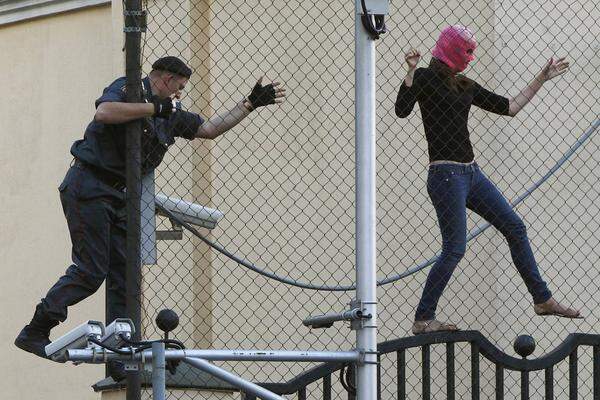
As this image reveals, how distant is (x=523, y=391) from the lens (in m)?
8.01

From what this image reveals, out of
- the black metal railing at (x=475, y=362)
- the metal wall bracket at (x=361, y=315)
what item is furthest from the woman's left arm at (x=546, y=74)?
the metal wall bracket at (x=361, y=315)

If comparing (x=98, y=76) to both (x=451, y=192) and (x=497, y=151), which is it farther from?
(x=451, y=192)

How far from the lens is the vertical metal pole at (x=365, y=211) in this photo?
6.36 m

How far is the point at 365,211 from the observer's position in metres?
6.46

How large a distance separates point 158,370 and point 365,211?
1184 millimetres

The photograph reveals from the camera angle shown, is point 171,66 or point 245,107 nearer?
point 171,66

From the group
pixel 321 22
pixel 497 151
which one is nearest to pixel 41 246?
pixel 321 22

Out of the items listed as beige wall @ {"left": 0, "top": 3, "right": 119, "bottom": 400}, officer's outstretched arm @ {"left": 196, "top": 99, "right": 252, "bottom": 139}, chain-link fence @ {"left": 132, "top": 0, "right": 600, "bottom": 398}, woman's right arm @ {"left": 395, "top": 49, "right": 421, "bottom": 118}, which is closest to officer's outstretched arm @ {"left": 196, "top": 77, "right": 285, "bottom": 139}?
officer's outstretched arm @ {"left": 196, "top": 99, "right": 252, "bottom": 139}

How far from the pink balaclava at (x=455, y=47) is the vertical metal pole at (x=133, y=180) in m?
1.93

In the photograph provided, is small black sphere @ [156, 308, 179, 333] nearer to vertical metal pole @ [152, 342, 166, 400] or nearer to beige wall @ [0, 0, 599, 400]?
vertical metal pole @ [152, 342, 166, 400]

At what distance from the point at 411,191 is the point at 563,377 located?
5.38 feet

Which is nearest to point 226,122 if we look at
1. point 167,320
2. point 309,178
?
point 167,320

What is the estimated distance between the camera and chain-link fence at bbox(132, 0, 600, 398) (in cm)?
1023

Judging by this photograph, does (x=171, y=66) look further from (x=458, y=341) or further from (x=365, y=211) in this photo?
(x=458, y=341)
